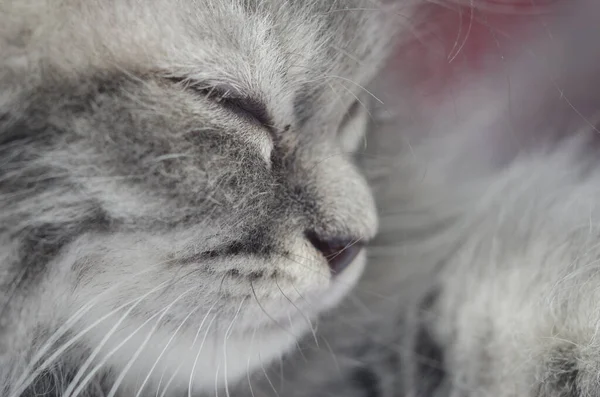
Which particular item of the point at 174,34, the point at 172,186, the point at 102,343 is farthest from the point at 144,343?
the point at 174,34

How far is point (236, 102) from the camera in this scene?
0.54 metres

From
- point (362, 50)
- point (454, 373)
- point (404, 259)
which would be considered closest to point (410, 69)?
point (362, 50)

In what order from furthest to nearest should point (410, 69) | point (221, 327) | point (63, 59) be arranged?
1. point (410, 69)
2. point (221, 327)
3. point (63, 59)

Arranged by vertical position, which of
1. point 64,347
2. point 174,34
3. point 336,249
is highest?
point 174,34

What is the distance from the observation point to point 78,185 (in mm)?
477

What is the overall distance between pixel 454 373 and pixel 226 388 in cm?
23

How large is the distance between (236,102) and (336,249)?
0.18 metres

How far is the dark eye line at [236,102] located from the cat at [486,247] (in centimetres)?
18

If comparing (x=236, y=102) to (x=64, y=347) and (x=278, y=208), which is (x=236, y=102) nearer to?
(x=278, y=208)

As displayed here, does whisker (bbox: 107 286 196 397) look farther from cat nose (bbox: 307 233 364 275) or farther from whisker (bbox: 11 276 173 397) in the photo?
cat nose (bbox: 307 233 364 275)

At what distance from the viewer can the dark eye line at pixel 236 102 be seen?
0.50 m

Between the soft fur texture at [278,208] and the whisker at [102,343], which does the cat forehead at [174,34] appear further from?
the whisker at [102,343]

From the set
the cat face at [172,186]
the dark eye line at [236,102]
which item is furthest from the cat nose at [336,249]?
the dark eye line at [236,102]

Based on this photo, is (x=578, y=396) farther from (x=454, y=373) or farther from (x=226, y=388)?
(x=226, y=388)
